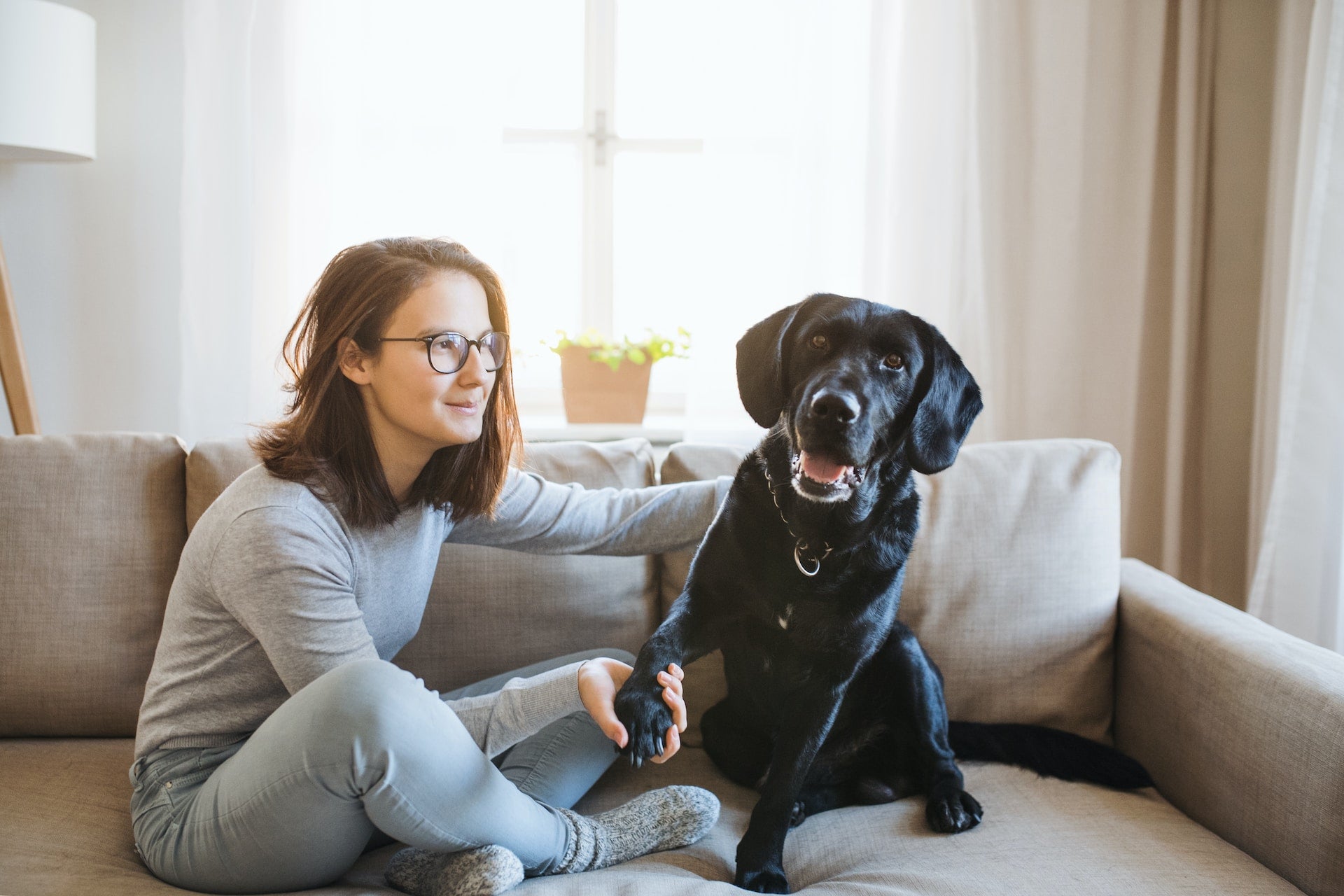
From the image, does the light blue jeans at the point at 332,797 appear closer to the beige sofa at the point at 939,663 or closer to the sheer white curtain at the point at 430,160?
the beige sofa at the point at 939,663

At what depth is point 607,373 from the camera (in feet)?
7.68

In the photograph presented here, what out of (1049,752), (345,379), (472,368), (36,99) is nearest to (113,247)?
(36,99)

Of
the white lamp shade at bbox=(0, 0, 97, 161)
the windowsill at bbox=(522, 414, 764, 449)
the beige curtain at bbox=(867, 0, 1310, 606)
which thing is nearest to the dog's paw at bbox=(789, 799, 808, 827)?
the windowsill at bbox=(522, 414, 764, 449)

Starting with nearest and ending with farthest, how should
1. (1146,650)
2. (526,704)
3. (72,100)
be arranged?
(526,704) < (1146,650) < (72,100)

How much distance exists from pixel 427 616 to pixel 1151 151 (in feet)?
6.90

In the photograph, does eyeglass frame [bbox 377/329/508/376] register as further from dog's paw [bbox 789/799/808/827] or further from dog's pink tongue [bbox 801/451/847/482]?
dog's paw [bbox 789/799/808/827]

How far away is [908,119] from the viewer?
2.35 m

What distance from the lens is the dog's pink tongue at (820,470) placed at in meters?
1.13

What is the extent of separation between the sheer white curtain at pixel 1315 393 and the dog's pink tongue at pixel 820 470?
152cm

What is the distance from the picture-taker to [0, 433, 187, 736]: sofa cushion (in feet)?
4.89

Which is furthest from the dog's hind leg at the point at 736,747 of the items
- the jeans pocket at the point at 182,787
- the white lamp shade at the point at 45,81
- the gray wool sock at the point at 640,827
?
the white lamp shade at the point at 45,81

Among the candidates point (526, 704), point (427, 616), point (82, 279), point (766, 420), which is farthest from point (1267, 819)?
point (82, 279)

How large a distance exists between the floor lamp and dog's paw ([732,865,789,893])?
1.90 meters

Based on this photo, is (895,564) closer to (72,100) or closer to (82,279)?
(72,100)
